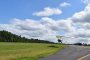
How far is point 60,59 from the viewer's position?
34844mm

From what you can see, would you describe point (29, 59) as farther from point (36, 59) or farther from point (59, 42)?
point (59, 42)

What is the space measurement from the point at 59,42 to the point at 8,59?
52842 mm

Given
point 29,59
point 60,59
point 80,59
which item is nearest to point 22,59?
point 29,59

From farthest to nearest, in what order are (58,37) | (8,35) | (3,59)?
(8,35) < (58,37) < (3,59)

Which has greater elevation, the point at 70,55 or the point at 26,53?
the point at 26,53

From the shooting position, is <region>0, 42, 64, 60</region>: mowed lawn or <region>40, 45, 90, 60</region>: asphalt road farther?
<region>0, 42, 64, 60</region>: mowed lawn

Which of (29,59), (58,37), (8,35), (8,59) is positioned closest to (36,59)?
(29,59)

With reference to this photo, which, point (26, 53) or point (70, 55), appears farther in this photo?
point (26, 53)

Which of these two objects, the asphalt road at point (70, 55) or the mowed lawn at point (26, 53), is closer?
the asphalt road at point (70, 55)

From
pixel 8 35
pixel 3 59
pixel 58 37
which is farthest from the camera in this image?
pixel 8 35

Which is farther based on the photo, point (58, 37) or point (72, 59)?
point (58, 37)

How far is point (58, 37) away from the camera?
3300 inches

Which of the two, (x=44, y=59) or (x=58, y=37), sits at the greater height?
(x=58, y=37)

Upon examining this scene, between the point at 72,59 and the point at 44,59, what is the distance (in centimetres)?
301
